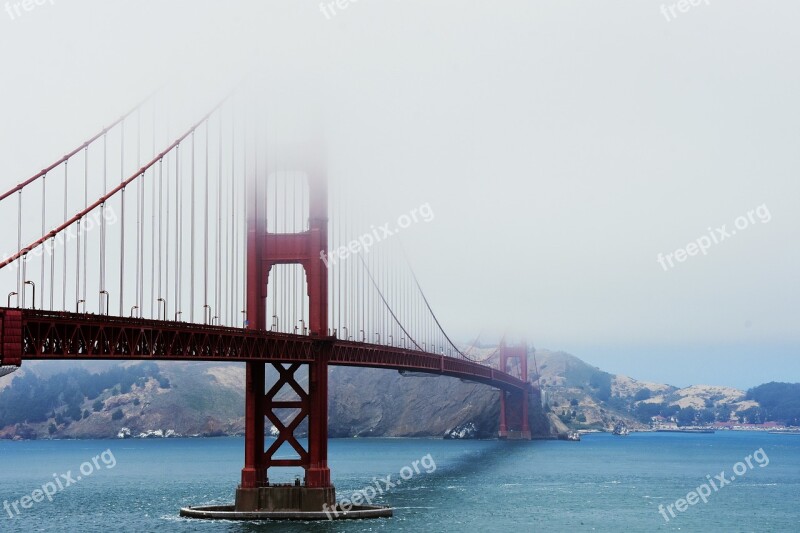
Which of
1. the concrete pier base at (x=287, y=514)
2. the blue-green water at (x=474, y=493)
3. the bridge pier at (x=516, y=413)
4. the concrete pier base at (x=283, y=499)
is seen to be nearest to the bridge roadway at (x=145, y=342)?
the concrete pier base at (x=283, y=499)

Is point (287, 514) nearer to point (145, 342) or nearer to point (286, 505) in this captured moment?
point (286, 505)

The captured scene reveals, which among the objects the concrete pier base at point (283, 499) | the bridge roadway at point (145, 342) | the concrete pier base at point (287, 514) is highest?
the bridge roadway at point (145, 342)

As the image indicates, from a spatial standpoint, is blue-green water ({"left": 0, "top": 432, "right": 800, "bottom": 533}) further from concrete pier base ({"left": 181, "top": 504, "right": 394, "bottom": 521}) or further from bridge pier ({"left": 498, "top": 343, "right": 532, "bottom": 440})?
bridge pier ({"left": 498, "top": 343, "right": 532, "bottom": 440})

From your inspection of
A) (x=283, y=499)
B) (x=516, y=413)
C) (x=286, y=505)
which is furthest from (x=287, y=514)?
(x=516, y=413)

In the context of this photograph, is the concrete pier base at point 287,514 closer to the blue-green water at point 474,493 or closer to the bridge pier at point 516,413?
the blue-green water at point 474,493

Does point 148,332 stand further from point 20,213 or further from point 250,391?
point 250,391
